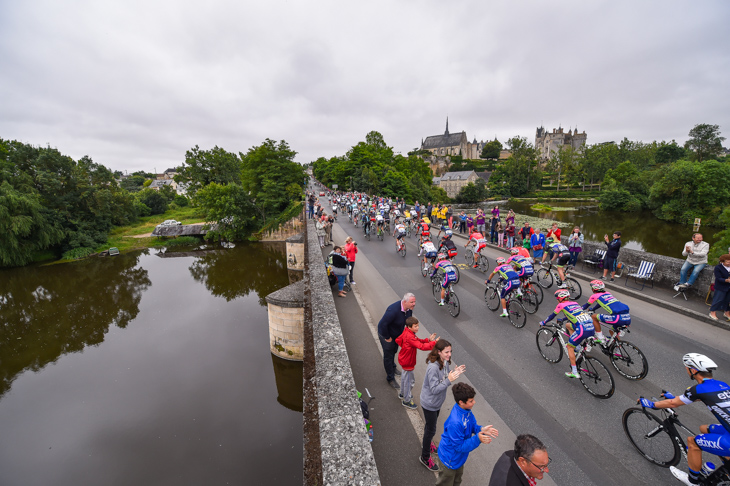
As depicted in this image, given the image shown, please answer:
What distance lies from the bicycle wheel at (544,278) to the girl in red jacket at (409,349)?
6.75 m

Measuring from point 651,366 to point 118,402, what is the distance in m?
16.7

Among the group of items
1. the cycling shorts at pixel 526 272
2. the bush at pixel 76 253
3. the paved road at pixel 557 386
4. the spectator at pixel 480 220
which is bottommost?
the bush at pixel 76 253

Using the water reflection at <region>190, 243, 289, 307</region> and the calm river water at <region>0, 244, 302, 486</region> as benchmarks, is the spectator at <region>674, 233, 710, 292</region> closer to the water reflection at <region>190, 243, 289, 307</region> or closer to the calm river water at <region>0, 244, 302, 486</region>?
the calm river water at <region>0, 244, 302, 486</region>

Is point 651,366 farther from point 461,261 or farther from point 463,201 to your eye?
point 463,201

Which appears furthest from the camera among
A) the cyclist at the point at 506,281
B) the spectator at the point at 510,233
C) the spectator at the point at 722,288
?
the spectator at the point at 510,233

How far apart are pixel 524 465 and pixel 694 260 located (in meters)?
9.49

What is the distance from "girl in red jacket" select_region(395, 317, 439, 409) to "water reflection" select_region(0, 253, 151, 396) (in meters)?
18.5

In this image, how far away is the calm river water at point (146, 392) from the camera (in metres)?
9.11

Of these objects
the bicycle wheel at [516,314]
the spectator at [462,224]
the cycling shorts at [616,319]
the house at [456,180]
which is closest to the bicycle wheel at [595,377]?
the cycling shorts at [616,319]

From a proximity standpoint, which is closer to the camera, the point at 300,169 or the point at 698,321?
the point at 698,321

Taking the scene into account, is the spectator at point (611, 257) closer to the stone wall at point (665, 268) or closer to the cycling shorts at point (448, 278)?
the stone wall at point (665, 268)

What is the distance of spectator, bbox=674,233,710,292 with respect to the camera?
789 cm

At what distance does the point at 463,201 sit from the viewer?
76.8 metres

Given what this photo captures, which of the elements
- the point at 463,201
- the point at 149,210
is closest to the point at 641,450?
the point at 149,210
